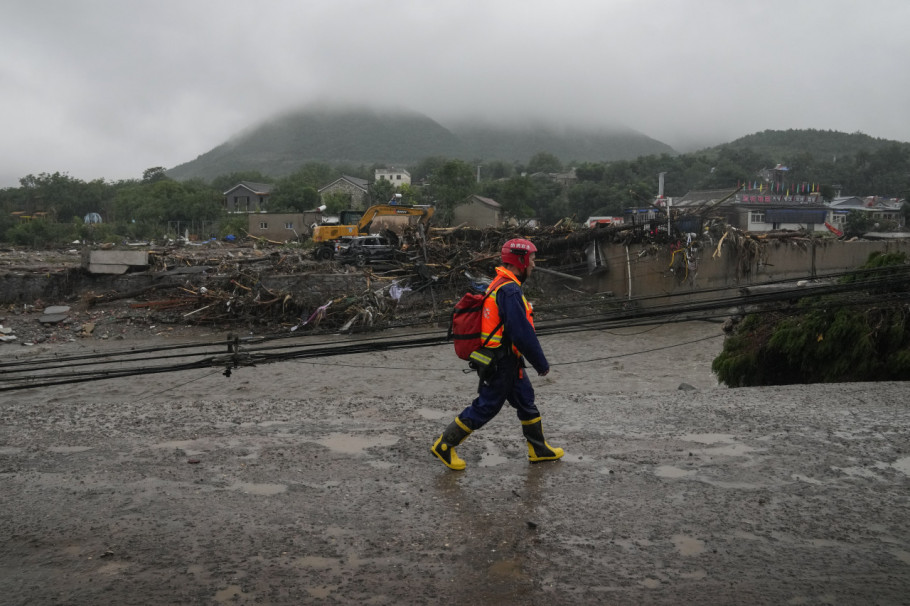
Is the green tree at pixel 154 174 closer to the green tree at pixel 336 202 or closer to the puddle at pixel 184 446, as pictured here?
the green tree at pixel 336 202

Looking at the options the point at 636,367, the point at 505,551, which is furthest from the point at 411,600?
the point at 636,367

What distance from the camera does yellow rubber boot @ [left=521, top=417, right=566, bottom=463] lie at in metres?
5.69

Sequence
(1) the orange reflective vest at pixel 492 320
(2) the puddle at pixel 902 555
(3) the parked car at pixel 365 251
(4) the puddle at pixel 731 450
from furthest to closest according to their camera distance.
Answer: (3) the parked car at pixel 365 251
(4) the puddle at pixel 731 450
(1) the orange reflective vest at pixel 492 320
(2) the puddle at pixel 902 555

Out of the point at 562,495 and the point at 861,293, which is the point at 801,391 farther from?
the point at 562,495

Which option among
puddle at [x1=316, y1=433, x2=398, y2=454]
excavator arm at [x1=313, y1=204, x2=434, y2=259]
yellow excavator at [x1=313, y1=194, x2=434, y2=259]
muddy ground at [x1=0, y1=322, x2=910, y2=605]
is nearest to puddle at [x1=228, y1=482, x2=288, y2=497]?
muddy ground at [x1=0, y1=322, x2=910, y2=605]

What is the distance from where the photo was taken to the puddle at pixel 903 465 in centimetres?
543

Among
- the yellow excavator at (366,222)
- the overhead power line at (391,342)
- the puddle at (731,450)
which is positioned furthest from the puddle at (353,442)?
the yellow excavator at (366,222)

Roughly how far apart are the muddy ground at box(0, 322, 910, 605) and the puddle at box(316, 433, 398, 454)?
29 mm

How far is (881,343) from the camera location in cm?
996

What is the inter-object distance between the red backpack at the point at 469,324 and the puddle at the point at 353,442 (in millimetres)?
1569

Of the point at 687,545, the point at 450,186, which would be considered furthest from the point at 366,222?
the point at 687,545

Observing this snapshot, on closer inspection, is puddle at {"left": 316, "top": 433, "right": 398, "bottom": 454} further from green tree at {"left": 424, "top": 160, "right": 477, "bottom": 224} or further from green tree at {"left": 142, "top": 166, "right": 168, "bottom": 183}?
green tree at {"left": 142, "top": 166, "right": 168, "bottom": 183}

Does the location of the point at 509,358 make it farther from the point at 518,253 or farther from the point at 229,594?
the point at 229,594

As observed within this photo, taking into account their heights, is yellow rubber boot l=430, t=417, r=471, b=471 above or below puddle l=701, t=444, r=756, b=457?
above
